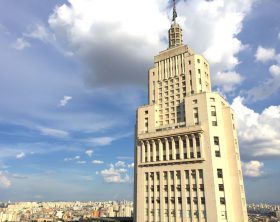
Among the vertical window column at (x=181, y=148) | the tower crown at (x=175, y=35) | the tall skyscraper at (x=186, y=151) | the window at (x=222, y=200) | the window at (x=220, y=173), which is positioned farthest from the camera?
the tower crown at (x=175, y=35)

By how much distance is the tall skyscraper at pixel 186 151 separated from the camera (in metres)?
61.5

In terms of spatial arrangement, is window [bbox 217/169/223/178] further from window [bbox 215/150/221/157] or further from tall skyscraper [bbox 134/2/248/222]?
window [bbox 215/150/221/157]

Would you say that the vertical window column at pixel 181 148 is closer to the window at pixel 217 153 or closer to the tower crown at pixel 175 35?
the window at pixel 217 153

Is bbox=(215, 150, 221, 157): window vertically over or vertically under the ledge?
over

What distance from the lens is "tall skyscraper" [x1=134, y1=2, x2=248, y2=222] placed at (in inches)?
2422

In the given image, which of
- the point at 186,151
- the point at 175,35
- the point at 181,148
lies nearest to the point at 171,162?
the point at 181,148

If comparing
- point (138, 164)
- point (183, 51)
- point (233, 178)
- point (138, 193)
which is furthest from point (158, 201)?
point (183, 51)

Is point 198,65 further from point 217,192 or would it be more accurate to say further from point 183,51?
point 217,192

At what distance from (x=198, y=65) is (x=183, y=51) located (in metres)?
6.97

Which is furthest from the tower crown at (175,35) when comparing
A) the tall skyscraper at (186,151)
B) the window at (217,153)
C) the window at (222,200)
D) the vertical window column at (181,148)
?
the window at (222,200)

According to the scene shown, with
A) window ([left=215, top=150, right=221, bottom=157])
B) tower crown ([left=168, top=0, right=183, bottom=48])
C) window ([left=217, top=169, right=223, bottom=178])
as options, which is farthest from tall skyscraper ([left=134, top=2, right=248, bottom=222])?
tower crown ([left=168, top=0, right=183, bottom=48])

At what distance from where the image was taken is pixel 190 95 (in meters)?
72.6

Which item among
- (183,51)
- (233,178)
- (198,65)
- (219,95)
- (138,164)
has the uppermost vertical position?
(183,51)

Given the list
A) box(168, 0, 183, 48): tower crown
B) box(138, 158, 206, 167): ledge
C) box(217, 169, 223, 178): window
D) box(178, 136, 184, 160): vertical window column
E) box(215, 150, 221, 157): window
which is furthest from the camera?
box(168, 0, 183, 48): tower crown
